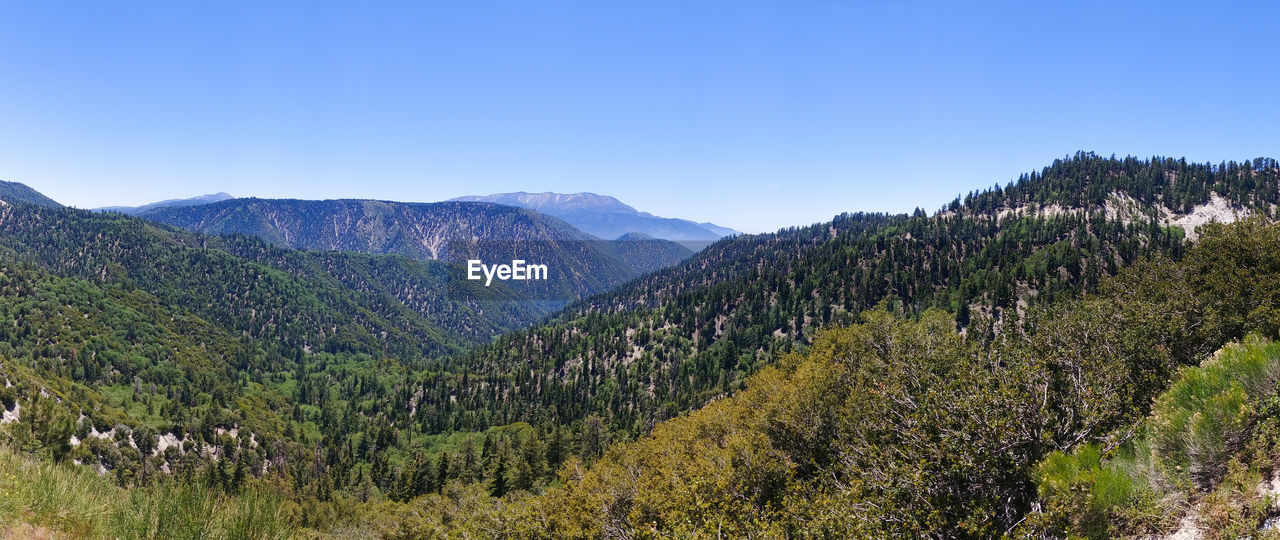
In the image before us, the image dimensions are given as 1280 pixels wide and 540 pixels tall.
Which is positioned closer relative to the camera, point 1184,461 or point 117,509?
point 1184,461

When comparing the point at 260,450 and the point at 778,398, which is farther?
the point at 260,450

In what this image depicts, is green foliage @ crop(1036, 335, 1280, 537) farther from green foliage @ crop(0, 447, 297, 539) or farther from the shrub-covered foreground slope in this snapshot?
green foliage @ crop(0, 447, 297, 539)

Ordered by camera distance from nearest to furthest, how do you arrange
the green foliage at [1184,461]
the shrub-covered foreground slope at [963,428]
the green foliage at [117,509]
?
1. the green foliage at [1184,461]
2. the green foliage at [117,509]
3. the shrub-covered foreground slope at [963,428]

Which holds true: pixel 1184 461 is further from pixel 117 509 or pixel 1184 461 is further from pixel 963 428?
pixel 117 509

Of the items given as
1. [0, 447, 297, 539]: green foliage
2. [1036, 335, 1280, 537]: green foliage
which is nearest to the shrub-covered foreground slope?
[1036, 335, 1280, 537]: green foliage

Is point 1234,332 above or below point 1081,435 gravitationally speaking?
above

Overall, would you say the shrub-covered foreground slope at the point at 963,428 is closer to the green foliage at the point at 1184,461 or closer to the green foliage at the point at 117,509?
the green foliage at the point at 1184,461

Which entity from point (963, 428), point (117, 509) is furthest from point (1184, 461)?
point (117, 509)

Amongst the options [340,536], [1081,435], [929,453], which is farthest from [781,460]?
[340,536]

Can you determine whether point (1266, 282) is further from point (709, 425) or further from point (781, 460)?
point (709, 425)

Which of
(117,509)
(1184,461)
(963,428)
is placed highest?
(1184,461)

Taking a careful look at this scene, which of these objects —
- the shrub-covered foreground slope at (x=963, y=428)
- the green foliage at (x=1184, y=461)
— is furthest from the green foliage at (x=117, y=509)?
the green foliage at (x=1184, y=461)
